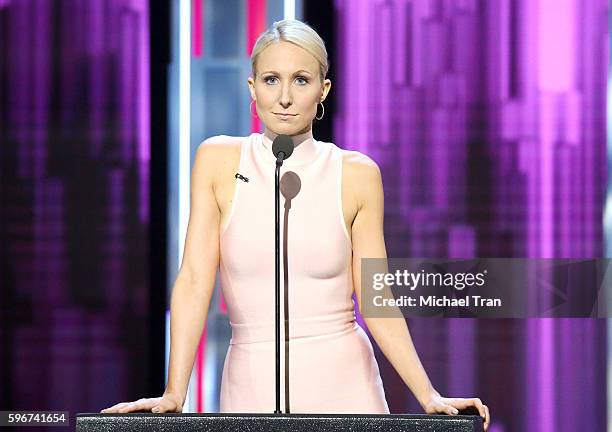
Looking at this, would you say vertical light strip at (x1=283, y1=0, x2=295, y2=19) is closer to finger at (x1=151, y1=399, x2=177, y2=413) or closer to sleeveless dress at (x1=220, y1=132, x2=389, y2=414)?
sleeveless dress at (x1=220, y1=132, x2=389, y2=414)

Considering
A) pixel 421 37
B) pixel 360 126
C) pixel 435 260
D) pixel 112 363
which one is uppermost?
pixel 421 37

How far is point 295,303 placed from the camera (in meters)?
2.84

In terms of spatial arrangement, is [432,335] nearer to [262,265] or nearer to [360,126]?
[360,126]

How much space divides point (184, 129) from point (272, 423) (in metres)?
1.83

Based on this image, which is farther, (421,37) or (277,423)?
(421,37)

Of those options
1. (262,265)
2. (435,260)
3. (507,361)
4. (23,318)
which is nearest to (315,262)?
(262,265)

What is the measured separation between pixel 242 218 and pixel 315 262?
0.23 metres

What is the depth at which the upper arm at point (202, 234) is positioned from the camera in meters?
2.79

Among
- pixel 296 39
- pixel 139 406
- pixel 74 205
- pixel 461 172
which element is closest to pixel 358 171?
pixel 296 39

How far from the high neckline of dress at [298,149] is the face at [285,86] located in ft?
0.08

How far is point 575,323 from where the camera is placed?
3650mm

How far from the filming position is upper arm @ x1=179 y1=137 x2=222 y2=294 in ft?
9.15

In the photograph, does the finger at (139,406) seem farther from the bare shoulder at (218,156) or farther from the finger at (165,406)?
the bare shoulder at (218,156)

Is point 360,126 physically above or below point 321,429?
above
